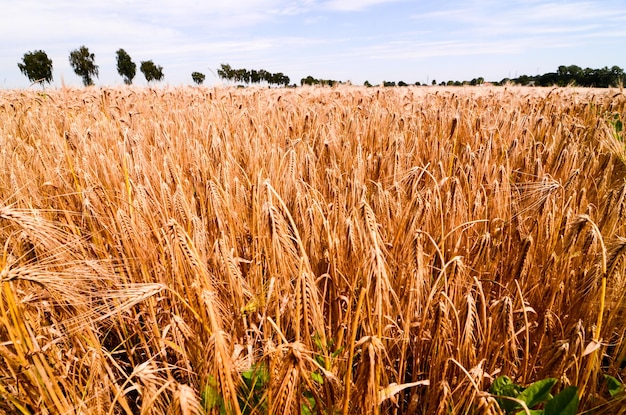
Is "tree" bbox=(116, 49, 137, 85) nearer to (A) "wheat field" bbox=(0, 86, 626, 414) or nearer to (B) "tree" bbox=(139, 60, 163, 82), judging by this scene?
(B) "tree" bbox=(139, 60, 163, 82)

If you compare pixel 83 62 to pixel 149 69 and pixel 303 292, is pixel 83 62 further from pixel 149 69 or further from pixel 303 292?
pixel 303 292

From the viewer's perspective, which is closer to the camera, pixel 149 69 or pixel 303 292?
pixel 303 292

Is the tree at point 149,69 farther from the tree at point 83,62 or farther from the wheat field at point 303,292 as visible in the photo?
the wheat field at point 303,292

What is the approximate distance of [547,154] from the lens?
236 cm

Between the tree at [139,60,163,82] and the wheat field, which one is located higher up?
the tree at [139,60,163,82]

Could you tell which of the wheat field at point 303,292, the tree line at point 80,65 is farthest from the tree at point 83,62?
the wheat field at point 303,292

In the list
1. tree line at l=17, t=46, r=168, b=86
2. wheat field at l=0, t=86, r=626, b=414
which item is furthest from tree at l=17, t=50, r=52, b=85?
wheat field at l=0, t=86, r=626, b=414

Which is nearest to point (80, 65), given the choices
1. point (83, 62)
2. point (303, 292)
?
point (83, 62)

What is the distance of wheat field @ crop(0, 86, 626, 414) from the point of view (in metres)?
0.84

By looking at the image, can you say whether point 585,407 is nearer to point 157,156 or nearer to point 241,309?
point 241,309

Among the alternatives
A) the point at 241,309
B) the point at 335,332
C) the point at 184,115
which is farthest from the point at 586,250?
the point at 184,115

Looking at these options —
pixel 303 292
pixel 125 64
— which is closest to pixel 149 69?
pixel 125 64

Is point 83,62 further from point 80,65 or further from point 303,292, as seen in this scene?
point 303,292

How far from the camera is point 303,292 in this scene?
0.87 metres
